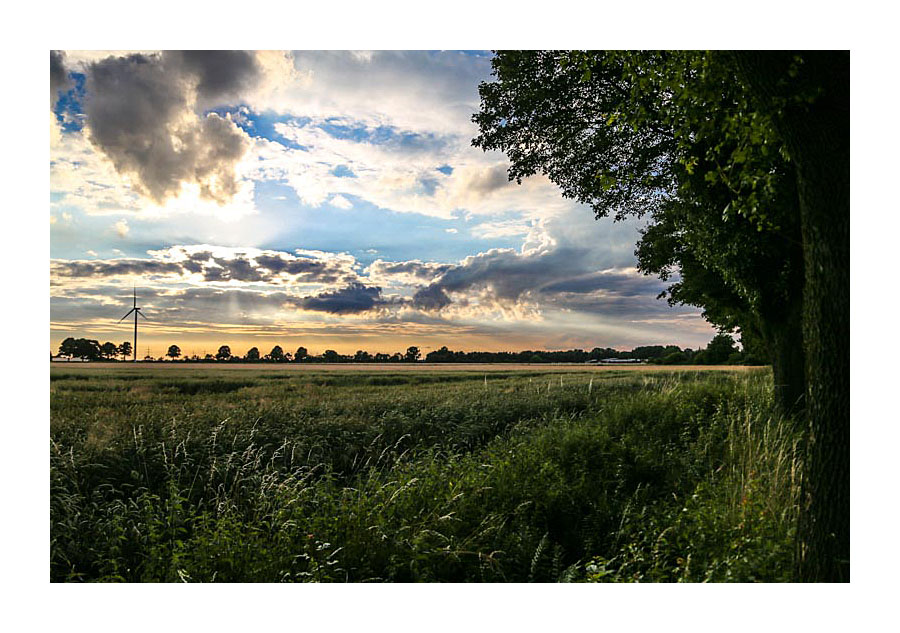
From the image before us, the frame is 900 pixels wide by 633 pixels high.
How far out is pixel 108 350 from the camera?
747 centimetres

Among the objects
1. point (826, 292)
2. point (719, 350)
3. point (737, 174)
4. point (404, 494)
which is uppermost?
point (737, 174)

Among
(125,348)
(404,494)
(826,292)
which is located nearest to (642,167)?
(826,292)

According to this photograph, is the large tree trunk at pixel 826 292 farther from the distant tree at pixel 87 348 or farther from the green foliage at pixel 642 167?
the distant tree at pixel 87 348

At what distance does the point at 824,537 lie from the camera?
10.4ft

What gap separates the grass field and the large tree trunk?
35cm

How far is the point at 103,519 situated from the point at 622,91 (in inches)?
353

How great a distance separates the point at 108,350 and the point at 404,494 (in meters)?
5.46

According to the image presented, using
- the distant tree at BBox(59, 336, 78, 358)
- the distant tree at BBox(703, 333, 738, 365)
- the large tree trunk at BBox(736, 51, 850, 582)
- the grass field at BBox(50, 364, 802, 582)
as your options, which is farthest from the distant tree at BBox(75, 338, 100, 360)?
the distant tree at BBox(703, 333, 738, 365)

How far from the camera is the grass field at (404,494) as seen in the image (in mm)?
3770

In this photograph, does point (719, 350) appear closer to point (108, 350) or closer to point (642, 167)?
point (642, 167)

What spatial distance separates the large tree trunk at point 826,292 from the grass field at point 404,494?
35 centimetres

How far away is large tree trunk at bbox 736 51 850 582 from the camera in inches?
125

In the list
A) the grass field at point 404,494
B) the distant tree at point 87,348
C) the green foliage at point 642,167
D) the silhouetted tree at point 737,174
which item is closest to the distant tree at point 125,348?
the distant tree at point 87,348

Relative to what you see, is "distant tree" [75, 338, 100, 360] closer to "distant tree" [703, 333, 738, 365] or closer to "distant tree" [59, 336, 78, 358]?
"distant tree" [59, 336, 78, 358]
